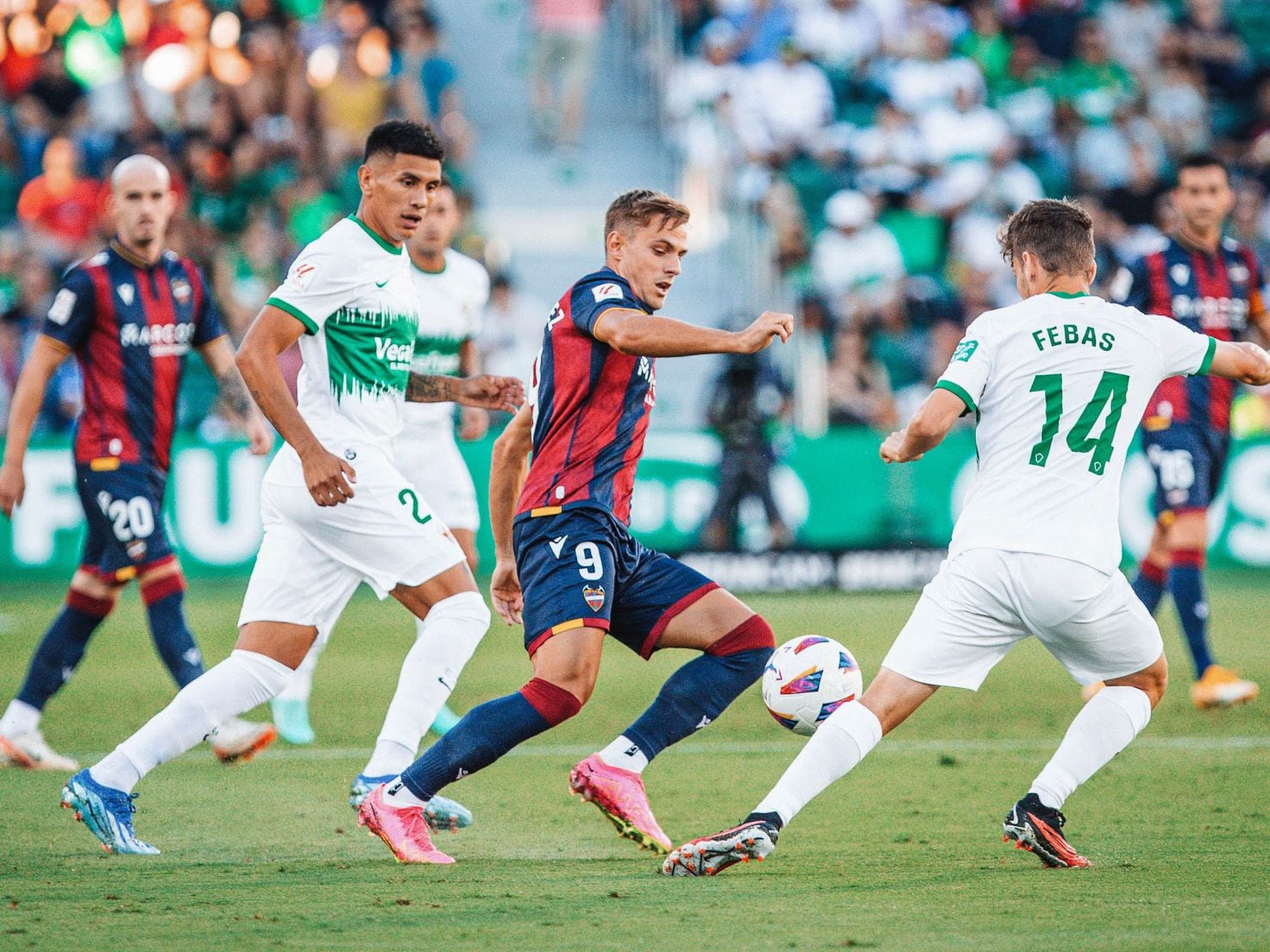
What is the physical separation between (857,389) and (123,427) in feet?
32.3

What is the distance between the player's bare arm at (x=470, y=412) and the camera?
8.63 metres

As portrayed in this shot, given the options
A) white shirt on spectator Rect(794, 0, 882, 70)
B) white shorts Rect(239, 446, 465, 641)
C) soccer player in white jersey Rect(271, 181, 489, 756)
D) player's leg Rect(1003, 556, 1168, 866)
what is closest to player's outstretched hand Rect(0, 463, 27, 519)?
soccer player in white jersey Rect(271, 181, 489, 756)

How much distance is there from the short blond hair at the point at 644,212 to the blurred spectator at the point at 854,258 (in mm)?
12141

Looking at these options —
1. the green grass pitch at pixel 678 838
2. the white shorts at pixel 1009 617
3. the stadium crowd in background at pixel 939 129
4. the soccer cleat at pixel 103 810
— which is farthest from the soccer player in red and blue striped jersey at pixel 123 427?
the stadium crowd in background at pixel 939 129

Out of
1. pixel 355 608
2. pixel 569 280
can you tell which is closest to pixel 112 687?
pixel 355 608

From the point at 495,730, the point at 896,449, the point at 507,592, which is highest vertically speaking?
the point at 896,449

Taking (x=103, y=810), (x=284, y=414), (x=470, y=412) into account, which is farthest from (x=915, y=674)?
(x=470, y=412)

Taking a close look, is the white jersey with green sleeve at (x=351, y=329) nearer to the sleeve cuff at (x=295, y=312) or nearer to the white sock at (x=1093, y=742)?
the sleeve cuff at (x=295, y=312)

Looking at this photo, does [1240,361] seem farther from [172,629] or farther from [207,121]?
[207,121]

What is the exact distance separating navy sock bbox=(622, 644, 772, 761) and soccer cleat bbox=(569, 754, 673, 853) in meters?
0.15

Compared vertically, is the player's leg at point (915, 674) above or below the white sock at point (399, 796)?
above

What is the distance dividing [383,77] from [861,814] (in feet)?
48.2

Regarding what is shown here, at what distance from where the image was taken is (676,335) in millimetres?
5340

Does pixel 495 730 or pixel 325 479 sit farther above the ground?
pixel 325 479
